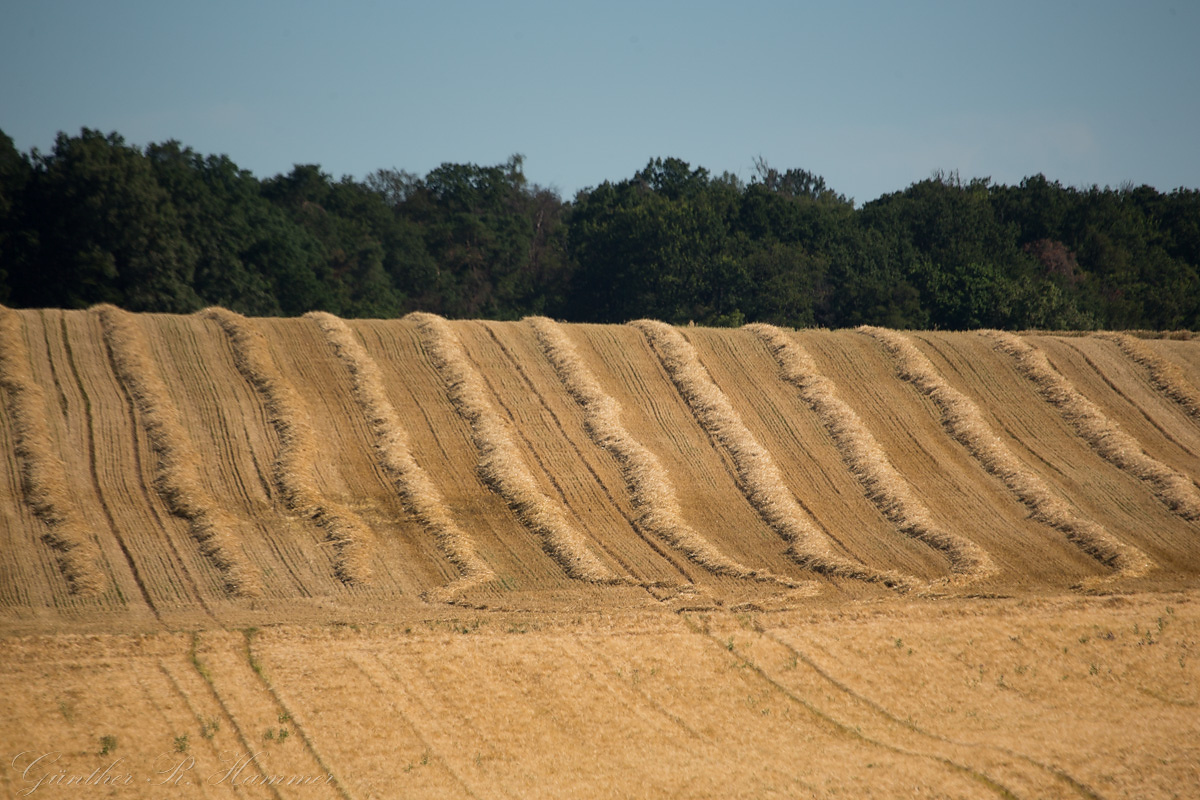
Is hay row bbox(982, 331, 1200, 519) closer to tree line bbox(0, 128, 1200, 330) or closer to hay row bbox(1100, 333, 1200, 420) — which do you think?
hay row bbox(1100, 333, 1200, 420)

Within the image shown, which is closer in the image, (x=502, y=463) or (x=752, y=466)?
(x=502, y=463)

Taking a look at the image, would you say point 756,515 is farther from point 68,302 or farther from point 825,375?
point 68,302

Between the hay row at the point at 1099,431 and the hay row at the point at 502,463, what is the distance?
14.1m

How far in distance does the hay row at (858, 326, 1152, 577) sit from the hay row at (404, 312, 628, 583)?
33.7 feet

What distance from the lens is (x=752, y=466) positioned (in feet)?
77.9

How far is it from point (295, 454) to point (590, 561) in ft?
26.2

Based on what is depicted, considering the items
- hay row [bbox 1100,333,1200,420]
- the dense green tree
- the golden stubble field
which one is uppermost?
the dense green tree

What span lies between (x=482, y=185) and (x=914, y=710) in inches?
2745

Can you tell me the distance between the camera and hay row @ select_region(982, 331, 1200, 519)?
22636mm

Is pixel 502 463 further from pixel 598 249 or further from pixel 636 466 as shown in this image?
pixel 598 249

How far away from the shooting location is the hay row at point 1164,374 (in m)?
28.6

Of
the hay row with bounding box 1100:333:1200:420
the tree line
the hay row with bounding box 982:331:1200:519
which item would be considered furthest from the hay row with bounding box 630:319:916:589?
the tree line

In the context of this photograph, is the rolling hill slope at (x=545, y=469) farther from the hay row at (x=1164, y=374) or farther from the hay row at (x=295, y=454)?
the hay row at (x=1164, y=374)

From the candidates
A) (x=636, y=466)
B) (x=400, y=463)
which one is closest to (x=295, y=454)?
(x=400, y=463)
